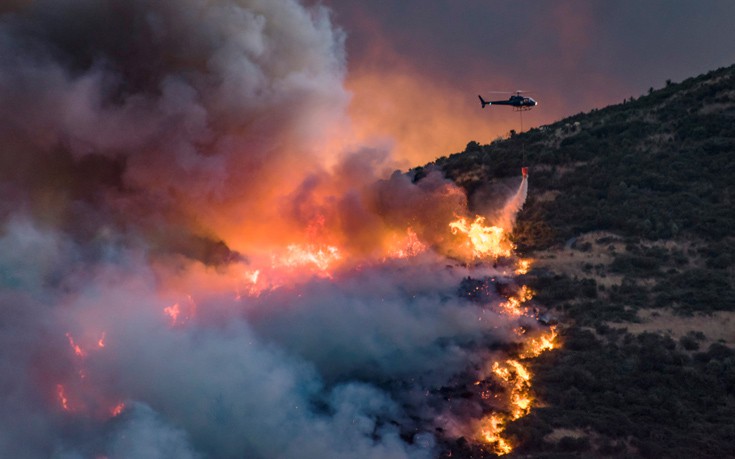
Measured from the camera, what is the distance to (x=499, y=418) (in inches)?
1506

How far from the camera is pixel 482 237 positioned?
51594mm

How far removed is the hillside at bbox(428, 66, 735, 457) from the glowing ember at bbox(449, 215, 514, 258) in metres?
4.18

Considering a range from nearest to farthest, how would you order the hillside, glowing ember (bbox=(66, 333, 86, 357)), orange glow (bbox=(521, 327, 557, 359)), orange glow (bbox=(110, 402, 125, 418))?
1. orange glow (bbox=(110, 402, 125, 418))
2. glowing ember (bbox=(66, 333, 86, 357))
3. the hillside
4. orange glow (bbox=(521, 327, 557, 359))

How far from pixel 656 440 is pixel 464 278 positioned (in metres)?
14.7

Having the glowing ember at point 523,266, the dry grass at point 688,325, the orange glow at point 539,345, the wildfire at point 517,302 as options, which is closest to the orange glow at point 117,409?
the orange glow at point 539,345

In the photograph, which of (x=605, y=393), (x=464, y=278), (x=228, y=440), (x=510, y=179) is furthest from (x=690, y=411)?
(x=510, y=179)

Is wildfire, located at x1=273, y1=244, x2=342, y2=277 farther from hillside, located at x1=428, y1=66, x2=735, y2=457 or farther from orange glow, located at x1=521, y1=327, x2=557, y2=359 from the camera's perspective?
orange glow, located at x1=521, y1=327, x2=557, y2=359

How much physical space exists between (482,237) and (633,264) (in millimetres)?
15985

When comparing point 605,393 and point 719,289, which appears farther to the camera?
point 719,289

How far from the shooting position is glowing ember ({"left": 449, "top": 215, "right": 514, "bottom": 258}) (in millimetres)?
49250

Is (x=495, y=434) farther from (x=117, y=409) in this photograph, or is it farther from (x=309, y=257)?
(x=117, y=409)

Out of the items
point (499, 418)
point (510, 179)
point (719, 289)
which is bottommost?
point (499, 418)

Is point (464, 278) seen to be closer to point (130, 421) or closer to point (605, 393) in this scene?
point (605, 393)

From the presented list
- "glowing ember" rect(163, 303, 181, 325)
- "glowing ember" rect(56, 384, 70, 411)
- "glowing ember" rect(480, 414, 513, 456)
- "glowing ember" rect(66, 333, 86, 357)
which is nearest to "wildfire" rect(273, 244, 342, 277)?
"glowing ember" rect(163, 303, 181, 325)
